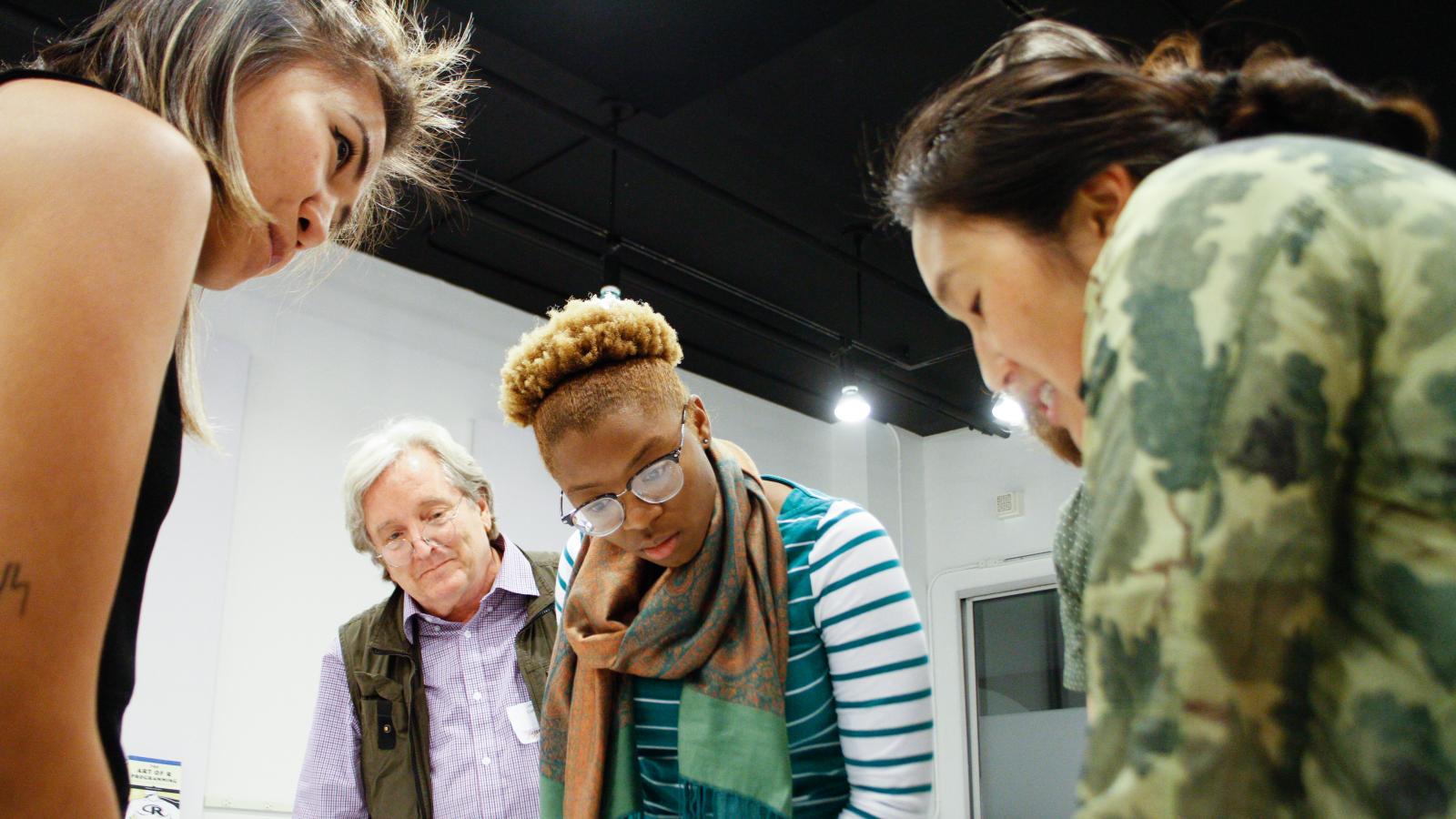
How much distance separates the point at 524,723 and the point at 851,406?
11.3 feet

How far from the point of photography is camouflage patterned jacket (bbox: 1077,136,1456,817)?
0.50 meters

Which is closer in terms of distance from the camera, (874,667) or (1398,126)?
(1398,126)

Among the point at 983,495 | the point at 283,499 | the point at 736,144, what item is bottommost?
the point at 283,499

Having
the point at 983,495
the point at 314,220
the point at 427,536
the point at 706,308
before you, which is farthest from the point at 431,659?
the point at 983,495

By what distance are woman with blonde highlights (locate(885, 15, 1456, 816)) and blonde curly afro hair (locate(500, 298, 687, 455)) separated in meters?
1.40

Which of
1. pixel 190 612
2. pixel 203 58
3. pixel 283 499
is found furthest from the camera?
pixel 283 499

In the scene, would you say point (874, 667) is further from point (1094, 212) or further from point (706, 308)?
point (706, 308)

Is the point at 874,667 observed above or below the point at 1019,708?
below

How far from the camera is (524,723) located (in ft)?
8.09

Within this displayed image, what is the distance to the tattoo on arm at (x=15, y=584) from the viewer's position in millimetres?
689

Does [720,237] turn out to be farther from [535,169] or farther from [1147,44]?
[1147,44]

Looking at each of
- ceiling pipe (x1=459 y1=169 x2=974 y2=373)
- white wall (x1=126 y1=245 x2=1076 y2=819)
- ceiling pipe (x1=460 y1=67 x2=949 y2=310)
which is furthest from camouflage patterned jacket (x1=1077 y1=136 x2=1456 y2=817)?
ceiling pipe (x1=459 y1=169 x2=974 y2=373)

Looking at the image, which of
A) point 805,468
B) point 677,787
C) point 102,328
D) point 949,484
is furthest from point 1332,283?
point 949,484

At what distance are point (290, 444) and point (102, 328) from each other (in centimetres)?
417
